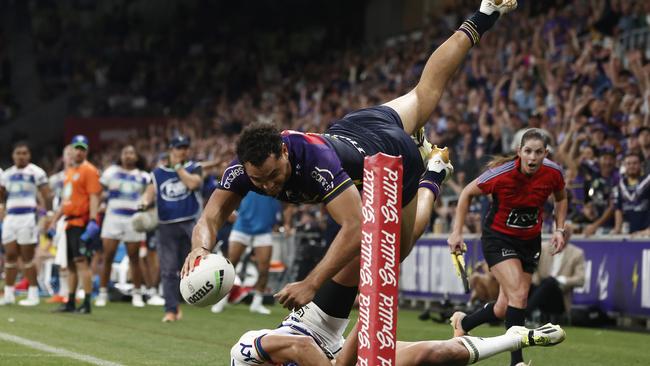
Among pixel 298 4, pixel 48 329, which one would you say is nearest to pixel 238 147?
pixel 48 329

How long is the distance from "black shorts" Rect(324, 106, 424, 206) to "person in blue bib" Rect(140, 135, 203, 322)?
8.22m

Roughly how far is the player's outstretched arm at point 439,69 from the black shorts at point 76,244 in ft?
28.0

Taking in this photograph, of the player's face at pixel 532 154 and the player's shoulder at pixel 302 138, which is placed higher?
the player's shoulder at pixel 302 138

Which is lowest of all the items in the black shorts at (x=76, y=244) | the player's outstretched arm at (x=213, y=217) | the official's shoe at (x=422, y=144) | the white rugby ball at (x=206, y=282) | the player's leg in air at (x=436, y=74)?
the black shorts at (x=76, y=244)

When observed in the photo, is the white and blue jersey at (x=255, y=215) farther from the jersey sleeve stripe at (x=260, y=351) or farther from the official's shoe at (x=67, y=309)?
the jersey sleeve stripe at (x=260, y=351)

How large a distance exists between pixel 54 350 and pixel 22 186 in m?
7.71

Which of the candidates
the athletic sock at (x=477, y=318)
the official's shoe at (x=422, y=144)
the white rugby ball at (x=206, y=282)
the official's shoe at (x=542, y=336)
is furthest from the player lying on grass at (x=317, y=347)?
the athletic sock at (x=477, y=318)

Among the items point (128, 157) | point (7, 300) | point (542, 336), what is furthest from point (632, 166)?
point (7, 300)

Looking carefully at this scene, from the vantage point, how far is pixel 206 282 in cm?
712

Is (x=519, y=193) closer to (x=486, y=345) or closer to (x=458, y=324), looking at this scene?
(x=458, y=324)

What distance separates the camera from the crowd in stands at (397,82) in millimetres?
18578

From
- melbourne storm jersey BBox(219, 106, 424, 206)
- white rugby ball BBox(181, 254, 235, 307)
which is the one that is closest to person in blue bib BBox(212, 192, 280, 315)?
melbourne storm jersey BBox(219, 106, 424, 206)

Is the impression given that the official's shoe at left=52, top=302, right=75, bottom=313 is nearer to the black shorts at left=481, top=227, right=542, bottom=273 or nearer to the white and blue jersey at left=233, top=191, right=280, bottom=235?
the white and blue jersey at left=233, top=191, right=280, bottom=235

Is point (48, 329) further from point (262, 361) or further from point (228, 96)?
point (228, 96)
